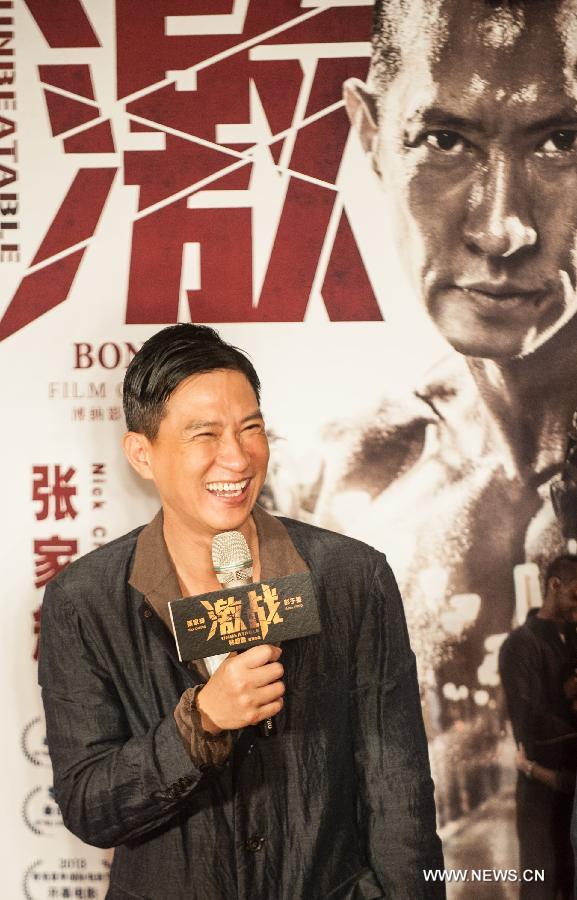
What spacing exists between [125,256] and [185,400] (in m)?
0.74

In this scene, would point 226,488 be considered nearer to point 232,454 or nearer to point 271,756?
point 232,454

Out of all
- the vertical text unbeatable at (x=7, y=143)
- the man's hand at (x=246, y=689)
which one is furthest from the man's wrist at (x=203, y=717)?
the vertical text unbeatable at (x=7, y=143)

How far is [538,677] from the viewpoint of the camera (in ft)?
8.37

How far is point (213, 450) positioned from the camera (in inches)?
76.3

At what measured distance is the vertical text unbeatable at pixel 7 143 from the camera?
254cm

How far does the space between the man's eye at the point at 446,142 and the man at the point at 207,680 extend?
90 cm

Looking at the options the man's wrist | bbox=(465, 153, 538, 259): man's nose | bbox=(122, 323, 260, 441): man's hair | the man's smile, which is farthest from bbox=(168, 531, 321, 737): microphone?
bbox=(465, 153, 538, 259): man's nose

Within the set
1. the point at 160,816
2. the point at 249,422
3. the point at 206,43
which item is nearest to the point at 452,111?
the point at 206,43

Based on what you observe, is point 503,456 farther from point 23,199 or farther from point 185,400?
point 23,199

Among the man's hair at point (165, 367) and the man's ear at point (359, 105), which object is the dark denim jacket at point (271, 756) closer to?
the man's hair at point (165, 367)

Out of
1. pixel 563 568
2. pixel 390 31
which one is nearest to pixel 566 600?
pixel 563 568

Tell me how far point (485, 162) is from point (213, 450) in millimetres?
1142

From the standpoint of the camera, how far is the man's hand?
1.56 meters

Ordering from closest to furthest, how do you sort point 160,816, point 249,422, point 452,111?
point 160,816 → point 249,422 → point 452,111
